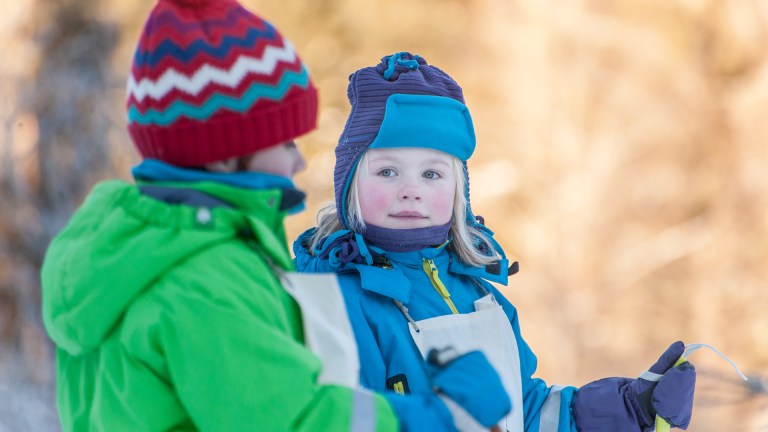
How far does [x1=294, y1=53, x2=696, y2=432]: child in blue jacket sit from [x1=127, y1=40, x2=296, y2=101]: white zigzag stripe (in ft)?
1.89

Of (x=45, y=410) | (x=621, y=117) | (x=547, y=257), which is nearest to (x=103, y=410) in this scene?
(x=45, y=410)

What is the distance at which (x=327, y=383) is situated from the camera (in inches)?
47.9

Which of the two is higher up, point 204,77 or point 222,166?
point 204,77

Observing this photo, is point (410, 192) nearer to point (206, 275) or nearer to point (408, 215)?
point (408, 215)

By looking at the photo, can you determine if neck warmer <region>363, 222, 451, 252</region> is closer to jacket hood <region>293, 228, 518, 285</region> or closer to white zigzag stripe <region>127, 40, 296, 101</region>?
jacket hood <region>293, 228, 518, 285</region>

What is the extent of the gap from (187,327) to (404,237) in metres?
0.73

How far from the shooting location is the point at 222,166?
A: 1.29 m

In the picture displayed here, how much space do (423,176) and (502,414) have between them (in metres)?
0.68

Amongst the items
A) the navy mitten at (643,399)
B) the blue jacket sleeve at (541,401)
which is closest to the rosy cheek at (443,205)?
the blue jacket sleeve at (541,401)

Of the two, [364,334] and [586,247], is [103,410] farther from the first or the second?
[586,247]

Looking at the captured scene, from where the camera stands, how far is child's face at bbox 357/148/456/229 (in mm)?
1788

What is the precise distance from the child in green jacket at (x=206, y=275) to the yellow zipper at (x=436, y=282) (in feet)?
1.75

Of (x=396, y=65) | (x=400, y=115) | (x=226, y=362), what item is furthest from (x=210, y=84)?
Answer: (x=396, y=65)

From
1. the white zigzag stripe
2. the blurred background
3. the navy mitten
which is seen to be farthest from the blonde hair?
the blurred background
